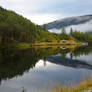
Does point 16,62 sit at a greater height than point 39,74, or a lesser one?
greater

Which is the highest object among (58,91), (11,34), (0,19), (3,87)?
(0,19)

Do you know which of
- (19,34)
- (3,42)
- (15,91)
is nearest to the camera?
(15,91)

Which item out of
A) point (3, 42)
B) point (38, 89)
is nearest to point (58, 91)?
point (38, 89)

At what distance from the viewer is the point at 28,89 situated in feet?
72.5

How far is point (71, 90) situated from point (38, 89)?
22.1 feet

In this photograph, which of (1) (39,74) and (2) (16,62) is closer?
(1) (39,74)

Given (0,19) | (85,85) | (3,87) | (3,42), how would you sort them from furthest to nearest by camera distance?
1. (0,19)
2. (3,42)
3. (3,87)
4. (85,85)

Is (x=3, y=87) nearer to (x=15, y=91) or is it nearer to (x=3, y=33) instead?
(x=15, y=91)

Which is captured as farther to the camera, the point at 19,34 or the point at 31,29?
the point at 31,29

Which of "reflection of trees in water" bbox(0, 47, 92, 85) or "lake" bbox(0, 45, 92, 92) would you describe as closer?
"lake" bbox(0, 45, 92, 92)

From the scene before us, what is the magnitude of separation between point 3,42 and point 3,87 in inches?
3804

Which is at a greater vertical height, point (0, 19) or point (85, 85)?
point (0, 19)

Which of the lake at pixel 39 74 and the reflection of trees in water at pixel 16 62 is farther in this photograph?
the reflection of trees in water at pixel 16 62

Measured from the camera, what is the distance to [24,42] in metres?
152
